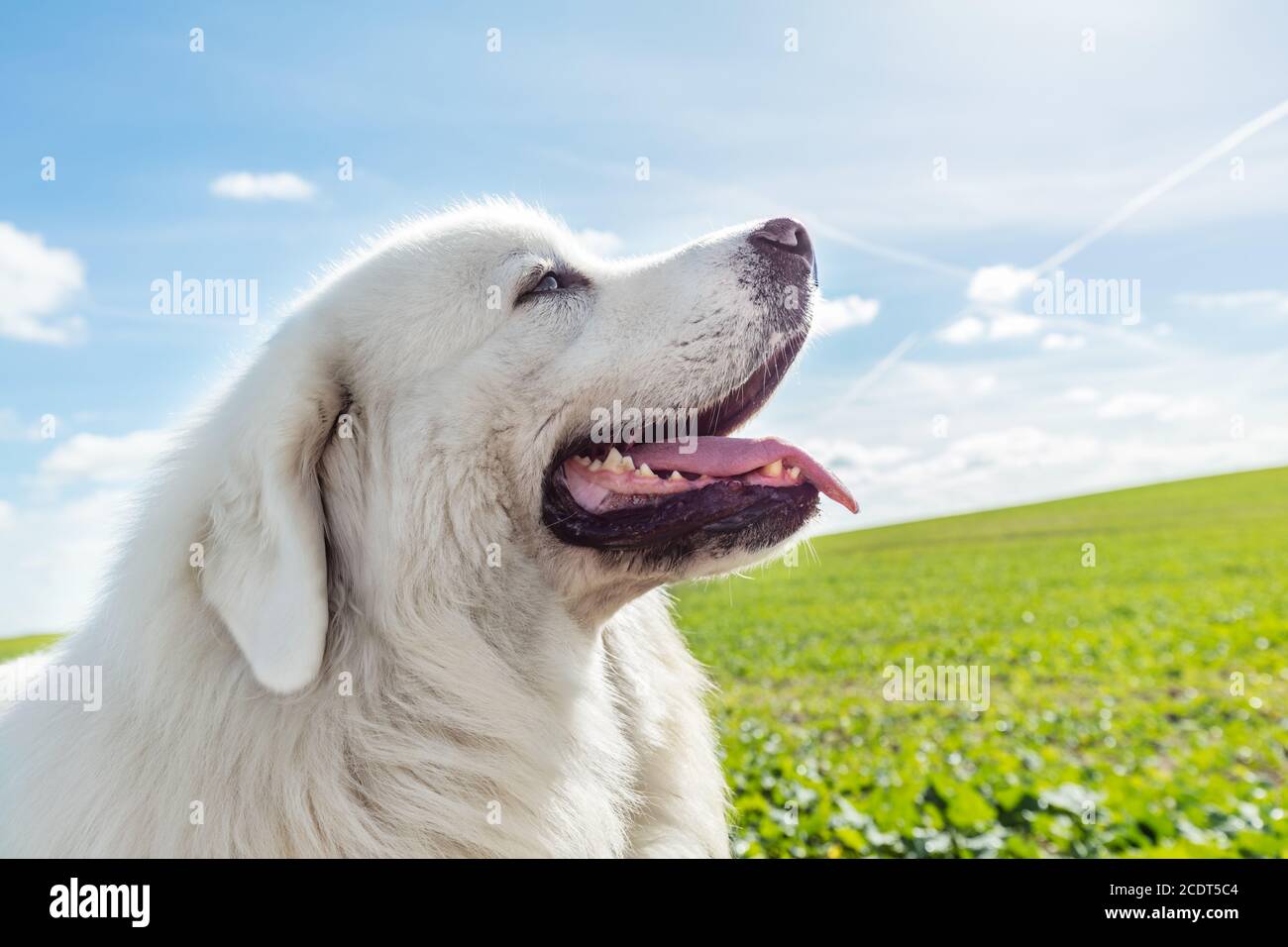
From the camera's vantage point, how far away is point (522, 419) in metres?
2.83

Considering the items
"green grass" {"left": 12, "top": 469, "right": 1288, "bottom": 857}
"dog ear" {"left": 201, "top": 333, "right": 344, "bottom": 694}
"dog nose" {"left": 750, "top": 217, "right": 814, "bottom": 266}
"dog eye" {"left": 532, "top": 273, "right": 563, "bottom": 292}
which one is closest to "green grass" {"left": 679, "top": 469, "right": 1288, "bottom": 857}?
"green grass" {"left": 12, "top": 469, "right": 1288, "bottom": 857}

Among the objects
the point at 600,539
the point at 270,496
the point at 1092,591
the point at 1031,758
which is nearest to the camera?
the point at 270,496

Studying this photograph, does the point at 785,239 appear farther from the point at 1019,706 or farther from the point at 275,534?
the point at 1019,706

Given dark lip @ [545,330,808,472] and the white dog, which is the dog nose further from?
dark lip @ [545,330,808,472]

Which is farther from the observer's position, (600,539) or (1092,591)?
(1092,591)

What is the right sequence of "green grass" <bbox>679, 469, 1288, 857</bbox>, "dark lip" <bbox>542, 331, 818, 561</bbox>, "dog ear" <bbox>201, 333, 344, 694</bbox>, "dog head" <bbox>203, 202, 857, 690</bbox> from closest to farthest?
"dog ear" <bbox>201, 333, 344, 694</bbox>, "dog head" <bbox>203, 202, 857, 690</bbox>, "dark lip" <bbox>542, 331, 818, 561</bbox>, "green grass" <bbox>679, 469, 1288, 857</bbox>

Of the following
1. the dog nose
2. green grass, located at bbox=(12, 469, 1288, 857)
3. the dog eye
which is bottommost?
green grass, located at bbox=(12, 469, 1288, 857)

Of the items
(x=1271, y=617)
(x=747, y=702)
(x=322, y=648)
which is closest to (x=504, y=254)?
(x=322, y=648)

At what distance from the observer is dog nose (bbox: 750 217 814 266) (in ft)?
10.2

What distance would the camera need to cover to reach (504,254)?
3.01 m

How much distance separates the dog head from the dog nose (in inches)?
0.4

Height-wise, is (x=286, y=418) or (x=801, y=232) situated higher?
(x=801, y=232)
